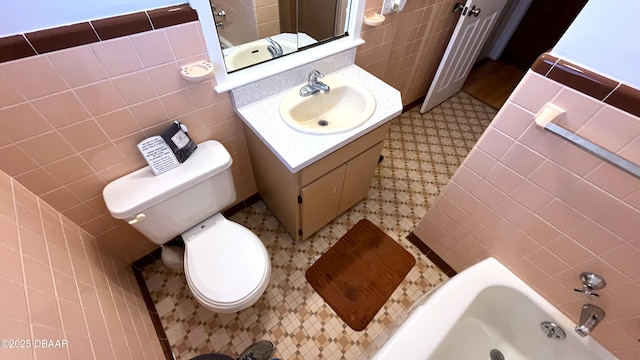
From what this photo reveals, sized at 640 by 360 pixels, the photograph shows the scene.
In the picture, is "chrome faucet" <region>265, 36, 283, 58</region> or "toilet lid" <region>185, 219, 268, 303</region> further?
"chrome faucet" <region>265, 36, 283, 58</region>

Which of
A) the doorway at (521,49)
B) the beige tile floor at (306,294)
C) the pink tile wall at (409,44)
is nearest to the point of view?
the beige tile floor at (306,294)

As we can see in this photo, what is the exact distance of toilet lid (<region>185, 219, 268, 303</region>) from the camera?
1047mm

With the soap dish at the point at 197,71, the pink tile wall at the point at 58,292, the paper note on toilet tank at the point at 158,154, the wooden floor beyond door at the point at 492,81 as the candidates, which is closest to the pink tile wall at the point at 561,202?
the soap dish at the point at 197,71

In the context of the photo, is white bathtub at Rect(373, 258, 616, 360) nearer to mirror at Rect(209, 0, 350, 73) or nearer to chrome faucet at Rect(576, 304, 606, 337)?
chrome faucet at Rect(576, 304, 606, 337)

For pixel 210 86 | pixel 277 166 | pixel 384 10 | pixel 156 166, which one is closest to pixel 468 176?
pixel 277 166

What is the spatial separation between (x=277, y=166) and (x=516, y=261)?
112 cm

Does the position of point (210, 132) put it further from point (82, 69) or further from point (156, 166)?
point (82, 69)

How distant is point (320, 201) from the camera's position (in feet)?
4.43

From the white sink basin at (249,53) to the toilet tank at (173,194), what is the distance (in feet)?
1.16

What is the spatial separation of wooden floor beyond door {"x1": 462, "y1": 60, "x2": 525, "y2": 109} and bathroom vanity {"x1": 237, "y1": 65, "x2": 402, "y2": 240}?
190 centimetres

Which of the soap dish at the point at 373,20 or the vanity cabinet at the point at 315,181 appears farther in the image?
the soap dish at the point at 373,20

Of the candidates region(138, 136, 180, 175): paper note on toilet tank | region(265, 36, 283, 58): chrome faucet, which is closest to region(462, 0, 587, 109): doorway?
region(265, 36, 283, 58): chrome faucet

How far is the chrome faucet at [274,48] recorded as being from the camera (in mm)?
1182

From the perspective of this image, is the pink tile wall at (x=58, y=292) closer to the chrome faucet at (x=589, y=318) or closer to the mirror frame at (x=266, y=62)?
the mirror frame at (x=266, y=62)
